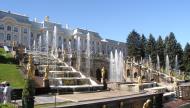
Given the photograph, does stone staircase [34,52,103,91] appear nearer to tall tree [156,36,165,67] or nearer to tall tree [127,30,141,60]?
tall tree [156,36,165,67]

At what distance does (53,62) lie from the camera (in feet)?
136

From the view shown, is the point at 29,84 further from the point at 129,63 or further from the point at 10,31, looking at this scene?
the point at 10,31

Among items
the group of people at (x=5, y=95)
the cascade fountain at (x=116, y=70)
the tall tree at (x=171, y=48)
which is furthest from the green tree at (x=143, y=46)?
the group of people at (x=5, y=95)

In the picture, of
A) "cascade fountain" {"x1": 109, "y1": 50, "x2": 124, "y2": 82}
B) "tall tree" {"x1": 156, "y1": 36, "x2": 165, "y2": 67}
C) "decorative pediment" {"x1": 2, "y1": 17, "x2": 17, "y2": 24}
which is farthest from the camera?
"decorative pediment" {"x1": 2, "y1": 17, "x2": 17, "y2": 24}

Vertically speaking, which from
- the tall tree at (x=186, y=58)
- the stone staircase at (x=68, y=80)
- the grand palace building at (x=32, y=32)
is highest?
the grand palace building at (x=32, y=32)

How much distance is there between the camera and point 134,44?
88562 mm

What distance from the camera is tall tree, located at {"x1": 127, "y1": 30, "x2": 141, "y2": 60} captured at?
86.4m

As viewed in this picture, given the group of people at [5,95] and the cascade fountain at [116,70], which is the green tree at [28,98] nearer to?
the group of people at [5,95]

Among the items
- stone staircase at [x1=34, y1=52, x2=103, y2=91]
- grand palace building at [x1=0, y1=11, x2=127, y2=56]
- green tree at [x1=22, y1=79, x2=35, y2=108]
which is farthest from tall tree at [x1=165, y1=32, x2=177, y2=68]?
green tree at [x1=22, y1=79, x2=35, y2=108]

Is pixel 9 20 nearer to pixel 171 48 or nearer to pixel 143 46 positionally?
pixel 143 46

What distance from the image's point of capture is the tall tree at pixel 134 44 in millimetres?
86375

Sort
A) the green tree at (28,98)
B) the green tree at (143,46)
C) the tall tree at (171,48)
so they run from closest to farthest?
the green tree at (28,98), the tall tree at (171,48), the green tree at (143,46)

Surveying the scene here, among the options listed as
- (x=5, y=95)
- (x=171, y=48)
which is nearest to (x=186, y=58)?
(x=171, y=48)

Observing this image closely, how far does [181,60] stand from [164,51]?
15.0ft
